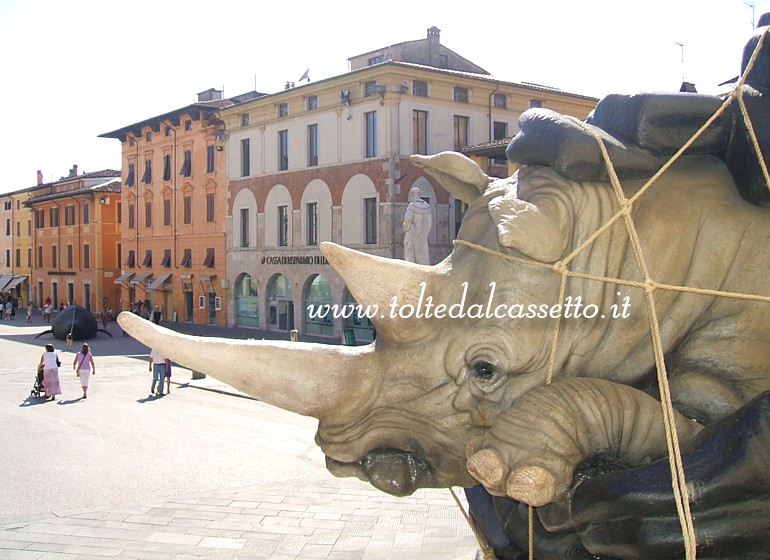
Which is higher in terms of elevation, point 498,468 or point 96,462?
point 498,468

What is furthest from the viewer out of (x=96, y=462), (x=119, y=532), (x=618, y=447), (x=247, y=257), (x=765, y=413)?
(x=247, y=257)

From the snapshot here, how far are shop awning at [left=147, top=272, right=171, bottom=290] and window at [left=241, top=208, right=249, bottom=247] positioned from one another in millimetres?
6398

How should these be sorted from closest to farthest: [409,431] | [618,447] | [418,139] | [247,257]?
[618,447] < [409,431] < [418,139] < [247,257]

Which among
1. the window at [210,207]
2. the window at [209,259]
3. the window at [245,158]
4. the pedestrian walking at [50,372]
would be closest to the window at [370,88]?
the window at [245,158]

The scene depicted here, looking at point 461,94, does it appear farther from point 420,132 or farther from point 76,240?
point 76,240

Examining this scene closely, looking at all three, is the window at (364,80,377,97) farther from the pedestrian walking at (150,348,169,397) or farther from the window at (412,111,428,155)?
the pedestrian walking at (150,348,169,397)

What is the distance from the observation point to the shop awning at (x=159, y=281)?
36219mm

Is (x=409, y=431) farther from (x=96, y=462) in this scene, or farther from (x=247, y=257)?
(x=247, y=257)

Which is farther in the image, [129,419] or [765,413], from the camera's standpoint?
[129,419]

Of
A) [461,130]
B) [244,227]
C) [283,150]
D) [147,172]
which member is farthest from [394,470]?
[147,172]

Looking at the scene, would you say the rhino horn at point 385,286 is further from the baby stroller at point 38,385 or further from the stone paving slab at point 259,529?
the baby stroller at point 38,385

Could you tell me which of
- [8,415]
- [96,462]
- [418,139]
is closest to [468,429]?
[96,462]

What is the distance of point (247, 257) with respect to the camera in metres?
31.2

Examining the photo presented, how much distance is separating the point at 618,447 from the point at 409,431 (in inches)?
24.9
